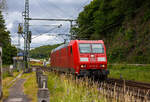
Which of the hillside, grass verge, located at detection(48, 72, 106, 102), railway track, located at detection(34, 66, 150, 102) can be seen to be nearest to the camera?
railway track, located at detection(34, 66, 150, 102)

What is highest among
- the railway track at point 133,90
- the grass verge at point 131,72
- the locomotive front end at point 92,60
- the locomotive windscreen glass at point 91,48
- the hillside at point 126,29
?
the hillside at point 126,29

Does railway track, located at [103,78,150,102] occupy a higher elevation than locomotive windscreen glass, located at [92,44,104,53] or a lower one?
lower

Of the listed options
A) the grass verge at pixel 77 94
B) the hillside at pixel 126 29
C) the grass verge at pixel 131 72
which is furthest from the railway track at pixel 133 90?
the hillside at pixel 126 29

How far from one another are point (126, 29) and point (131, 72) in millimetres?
17180

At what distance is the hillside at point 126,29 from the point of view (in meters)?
35.5

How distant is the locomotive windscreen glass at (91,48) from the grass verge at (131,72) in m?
3.37

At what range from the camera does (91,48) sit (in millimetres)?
19422

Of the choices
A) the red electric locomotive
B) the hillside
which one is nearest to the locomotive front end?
the red electric locomotive

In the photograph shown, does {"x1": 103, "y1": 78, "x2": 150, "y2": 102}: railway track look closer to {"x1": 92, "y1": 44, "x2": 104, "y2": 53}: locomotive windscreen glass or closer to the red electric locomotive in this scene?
the red electric locomotive

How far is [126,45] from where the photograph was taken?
39.8 meters

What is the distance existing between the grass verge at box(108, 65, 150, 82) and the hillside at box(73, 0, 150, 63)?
2.62 m

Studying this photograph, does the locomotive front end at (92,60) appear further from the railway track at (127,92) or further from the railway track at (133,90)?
the railway track at (127,92)

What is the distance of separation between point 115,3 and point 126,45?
8.05m

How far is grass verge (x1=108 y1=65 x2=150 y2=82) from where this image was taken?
71.5 feet
